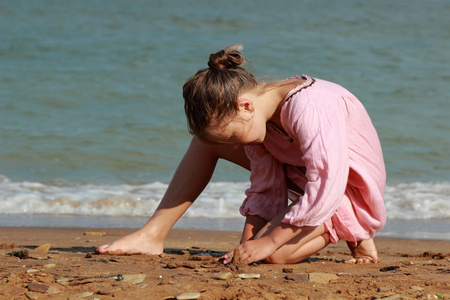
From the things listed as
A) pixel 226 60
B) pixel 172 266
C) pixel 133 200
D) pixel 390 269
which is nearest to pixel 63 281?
pixel 172 266

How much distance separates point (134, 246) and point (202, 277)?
0.75m

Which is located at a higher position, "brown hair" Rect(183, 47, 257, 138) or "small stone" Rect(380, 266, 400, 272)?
"brown hair" Rect(183, 47, 257, 138)

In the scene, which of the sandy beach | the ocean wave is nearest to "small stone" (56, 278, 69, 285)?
the sandy beach

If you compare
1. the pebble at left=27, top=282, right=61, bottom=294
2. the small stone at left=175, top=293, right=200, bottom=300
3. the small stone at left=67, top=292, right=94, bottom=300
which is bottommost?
the small stone at left=67, top=292, right=94, bottom=300

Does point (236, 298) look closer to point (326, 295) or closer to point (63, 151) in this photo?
point (326, 295)

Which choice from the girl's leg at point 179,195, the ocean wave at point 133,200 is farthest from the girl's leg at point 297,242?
the ocean wave at point 133,200

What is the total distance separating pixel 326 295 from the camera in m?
1.83

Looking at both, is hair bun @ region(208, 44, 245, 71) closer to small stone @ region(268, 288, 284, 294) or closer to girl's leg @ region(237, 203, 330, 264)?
girl's leg @ region(237, 203, 330, 264)

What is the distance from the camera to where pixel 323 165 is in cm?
212

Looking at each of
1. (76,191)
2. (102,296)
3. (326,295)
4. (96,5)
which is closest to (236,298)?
(326,295)

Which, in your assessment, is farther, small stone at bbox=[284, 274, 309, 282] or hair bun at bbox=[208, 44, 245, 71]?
hair bun at bbox=[208, 44, 245, 71]

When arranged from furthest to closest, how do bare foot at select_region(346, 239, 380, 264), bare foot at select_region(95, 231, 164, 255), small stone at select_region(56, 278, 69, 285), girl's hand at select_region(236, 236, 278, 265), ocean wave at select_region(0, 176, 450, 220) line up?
ocean wave at select_region(0, 176, 450, 220) < bare foot at select_region(95, 231, 164, 255) < bare foot at select_region(346, 239, 380, 264) < girl's hand at select_region(236, 236, 278, 265) < small stone at select_region(56, 278, 69, 285)

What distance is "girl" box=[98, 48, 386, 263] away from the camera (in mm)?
2141

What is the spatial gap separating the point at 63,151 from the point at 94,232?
263 cm
